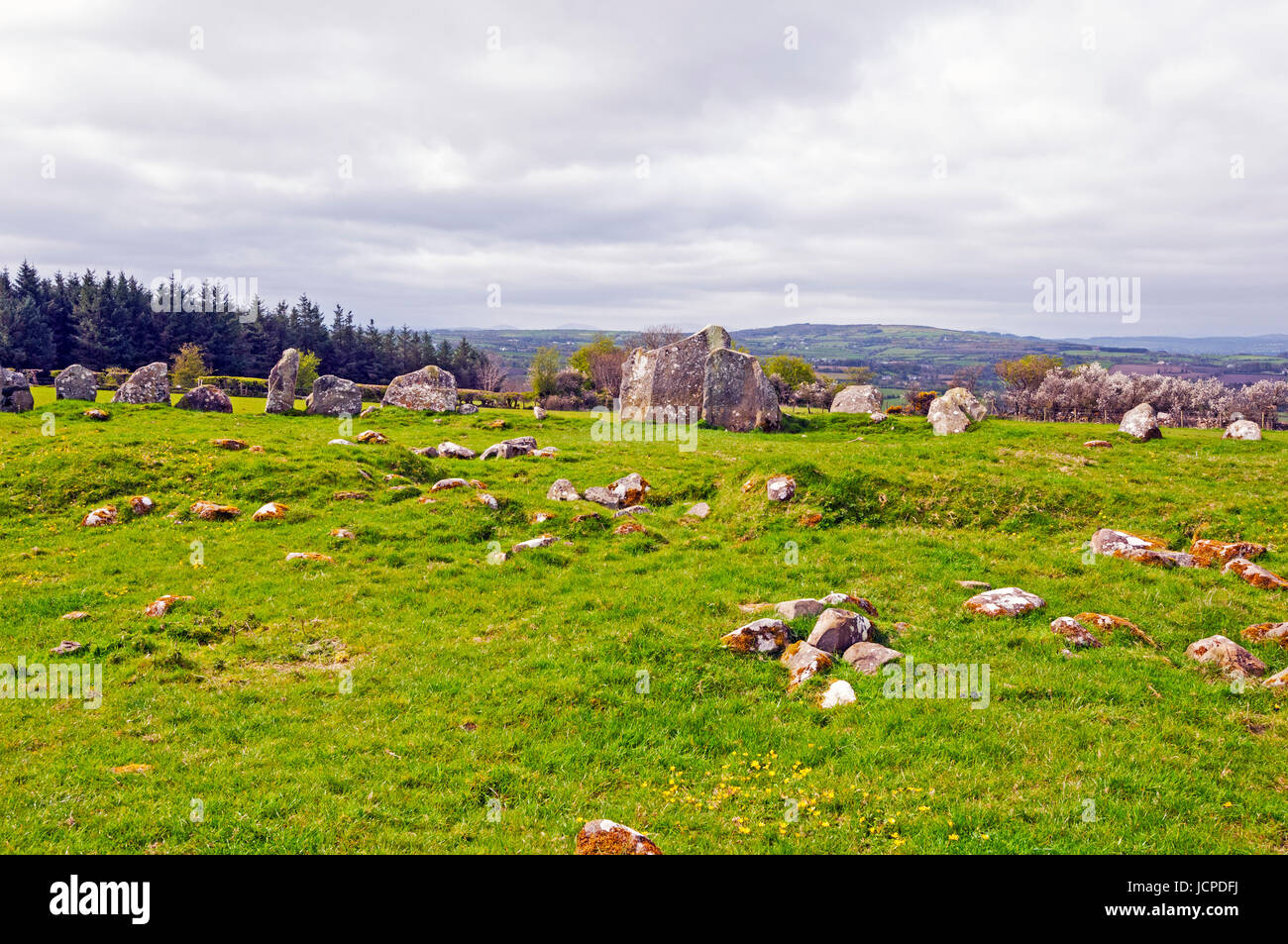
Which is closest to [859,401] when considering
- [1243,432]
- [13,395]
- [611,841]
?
[1243,432]

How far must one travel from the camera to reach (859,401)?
4784 cm

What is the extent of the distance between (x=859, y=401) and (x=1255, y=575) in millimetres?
34641

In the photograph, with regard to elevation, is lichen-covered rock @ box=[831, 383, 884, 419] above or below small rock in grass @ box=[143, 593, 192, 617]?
above

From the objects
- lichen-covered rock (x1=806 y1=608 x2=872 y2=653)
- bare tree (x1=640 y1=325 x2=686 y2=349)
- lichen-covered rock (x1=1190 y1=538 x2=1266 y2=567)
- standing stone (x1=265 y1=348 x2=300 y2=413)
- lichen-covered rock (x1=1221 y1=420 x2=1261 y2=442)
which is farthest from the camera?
bare tree (x1=640 y1=325 x2=686 y2=349)

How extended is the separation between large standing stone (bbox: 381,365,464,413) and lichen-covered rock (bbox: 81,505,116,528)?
89.9 ft

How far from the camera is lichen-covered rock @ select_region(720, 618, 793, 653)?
1159 cm

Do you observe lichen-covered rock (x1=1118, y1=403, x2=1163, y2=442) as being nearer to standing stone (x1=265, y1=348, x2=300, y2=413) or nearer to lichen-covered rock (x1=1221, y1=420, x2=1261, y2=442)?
lichen-covered rock (x1=1221, y1=420, x2=1261, y2=442)

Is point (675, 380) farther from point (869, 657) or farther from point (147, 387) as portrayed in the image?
point (869, 657)

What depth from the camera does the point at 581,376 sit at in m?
85.4

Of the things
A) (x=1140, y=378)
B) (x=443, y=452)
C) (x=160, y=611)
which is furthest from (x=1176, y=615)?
Result: (x=1140, y=378)

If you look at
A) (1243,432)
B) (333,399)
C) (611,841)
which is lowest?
(611,841)

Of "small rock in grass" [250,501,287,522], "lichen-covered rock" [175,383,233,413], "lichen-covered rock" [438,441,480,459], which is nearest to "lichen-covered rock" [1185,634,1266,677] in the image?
"small rock in grass" [250,501,287,522]

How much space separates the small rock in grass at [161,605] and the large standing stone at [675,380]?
32394 millimetres
